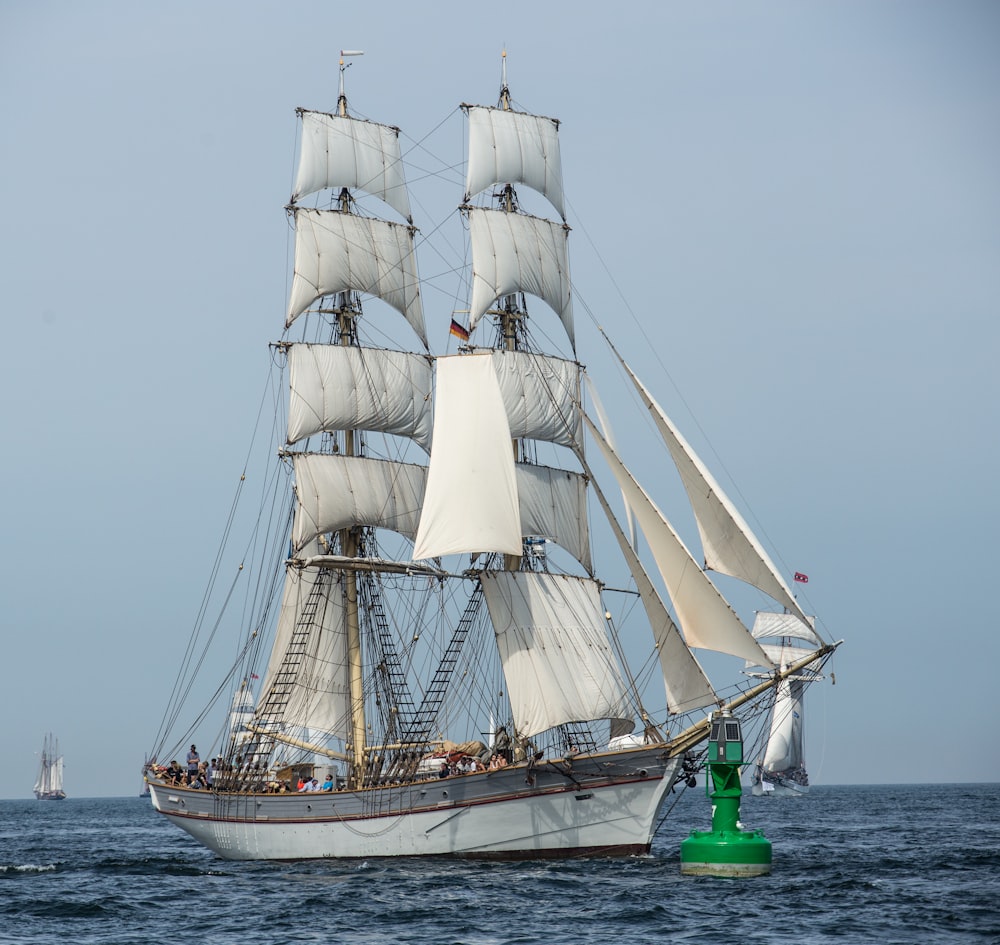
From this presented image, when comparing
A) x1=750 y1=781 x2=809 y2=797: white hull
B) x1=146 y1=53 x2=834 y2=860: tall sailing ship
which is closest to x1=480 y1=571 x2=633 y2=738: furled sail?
x1=146 y1=53 x2=834 y2=860: tall sailing ship

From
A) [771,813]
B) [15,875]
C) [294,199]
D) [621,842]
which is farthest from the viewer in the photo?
[771,813]

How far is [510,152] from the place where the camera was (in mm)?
57562

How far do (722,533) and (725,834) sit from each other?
956 centimetres

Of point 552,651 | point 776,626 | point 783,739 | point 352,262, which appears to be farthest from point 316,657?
point 783,739

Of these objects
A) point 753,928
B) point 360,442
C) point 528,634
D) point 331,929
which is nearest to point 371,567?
point 360,442

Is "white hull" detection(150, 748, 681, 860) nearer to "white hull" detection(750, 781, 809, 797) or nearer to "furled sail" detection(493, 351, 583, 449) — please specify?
"furled sail" detection(493, 351, 583, 449)

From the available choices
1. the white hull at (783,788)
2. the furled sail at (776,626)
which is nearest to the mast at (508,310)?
→ the furled sail at (776,626)

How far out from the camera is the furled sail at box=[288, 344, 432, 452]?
58.2m

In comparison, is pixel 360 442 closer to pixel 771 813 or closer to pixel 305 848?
pixel 305 848

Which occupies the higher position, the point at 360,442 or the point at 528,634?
the point at 360,442

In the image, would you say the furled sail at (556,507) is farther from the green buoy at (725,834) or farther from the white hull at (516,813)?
the green buoy at (725,834)

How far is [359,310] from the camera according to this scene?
61.2m

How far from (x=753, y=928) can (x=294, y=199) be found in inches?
1507

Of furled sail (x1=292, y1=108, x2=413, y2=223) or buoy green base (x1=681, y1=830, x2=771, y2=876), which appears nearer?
buoy green base (x1=681, y1=830, x2=771, y2=876)
